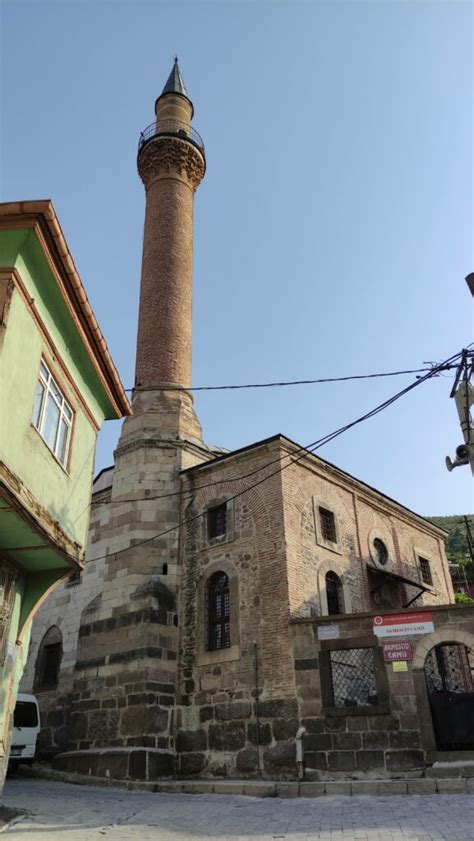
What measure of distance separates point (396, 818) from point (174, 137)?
804 inches

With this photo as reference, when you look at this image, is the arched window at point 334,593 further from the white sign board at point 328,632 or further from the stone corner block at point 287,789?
the stone corner block at point 287,789

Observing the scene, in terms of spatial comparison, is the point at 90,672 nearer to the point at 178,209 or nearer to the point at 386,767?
the point at 386,767

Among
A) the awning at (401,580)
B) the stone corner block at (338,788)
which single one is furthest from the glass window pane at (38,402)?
the awning at (401,580)

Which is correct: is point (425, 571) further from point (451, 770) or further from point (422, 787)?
point (422, 787)

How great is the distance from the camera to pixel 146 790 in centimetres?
1178

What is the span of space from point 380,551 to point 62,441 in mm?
10459

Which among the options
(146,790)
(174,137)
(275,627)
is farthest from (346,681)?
(174,137)

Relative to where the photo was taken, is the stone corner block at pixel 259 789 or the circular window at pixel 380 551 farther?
the circular window at pixel 380 551

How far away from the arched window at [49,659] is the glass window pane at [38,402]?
31.3 feet

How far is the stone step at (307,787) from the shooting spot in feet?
32.2

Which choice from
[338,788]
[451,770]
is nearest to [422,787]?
[451,770]

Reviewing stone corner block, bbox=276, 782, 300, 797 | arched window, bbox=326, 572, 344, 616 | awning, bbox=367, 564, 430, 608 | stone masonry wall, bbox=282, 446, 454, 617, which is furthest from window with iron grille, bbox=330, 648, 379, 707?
awning, bbox=367, 564, 430, 608

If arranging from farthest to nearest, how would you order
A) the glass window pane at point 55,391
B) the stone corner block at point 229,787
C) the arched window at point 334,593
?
the arched window at point 334,593, the stone corner block at point 229,787, the glass window pane at point 55,391

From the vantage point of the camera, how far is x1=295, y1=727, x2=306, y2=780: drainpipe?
1141 cm
